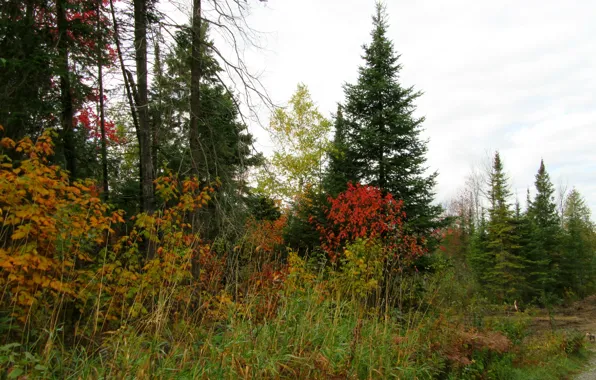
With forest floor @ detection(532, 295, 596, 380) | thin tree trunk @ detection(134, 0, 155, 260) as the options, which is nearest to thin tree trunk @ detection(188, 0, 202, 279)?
thin tree trunk @ detection(134, 0, 155, 260)

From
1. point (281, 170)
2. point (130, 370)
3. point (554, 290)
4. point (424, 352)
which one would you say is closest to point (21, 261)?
point (130, 370)

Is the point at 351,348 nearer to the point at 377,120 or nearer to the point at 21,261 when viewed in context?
the point at 21,261

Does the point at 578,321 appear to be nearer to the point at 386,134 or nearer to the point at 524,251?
the point at 524,251

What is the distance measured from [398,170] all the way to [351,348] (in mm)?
11528

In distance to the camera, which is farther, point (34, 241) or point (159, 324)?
point (34, 241)

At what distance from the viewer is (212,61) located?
7.22 meters

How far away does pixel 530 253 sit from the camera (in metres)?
25.0

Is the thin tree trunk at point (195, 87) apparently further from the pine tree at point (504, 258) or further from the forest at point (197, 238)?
the pine tree at point (504, 258)

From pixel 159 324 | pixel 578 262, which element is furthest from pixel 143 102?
pixel 578 262

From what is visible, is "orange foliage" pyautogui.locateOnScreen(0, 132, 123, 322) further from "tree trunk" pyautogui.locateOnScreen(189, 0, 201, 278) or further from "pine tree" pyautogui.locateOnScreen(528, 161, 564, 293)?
"pine tree" pyautogui.locateOnScreen(528, 161, 564, 293)

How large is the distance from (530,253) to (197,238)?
1087 inches

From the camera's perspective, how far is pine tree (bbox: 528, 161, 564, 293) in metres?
Result: 25.2

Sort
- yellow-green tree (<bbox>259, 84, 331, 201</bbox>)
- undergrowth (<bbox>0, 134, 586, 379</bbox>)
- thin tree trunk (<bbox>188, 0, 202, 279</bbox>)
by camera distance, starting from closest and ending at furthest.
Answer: undergrowth (<bbox>0, 134, 586, 379</bbox>)
thin tree trunk (<bbox>188, 0, 202, 279</bbox>)
yellow-green tree (<bbox>259, 84, 331, 201</bbox>)

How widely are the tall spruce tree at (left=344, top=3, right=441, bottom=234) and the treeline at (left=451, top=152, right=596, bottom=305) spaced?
42.4 ft
